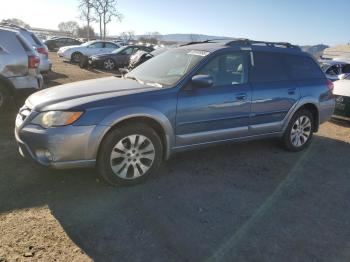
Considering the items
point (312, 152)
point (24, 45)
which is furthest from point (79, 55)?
point (312, 152)

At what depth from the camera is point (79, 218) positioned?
3738 mm

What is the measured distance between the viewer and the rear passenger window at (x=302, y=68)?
6.07 metres

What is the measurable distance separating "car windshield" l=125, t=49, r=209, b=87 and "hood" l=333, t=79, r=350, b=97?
5193 millimetres

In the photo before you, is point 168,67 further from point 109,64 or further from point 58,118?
point 109,64

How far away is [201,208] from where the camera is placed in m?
4.09

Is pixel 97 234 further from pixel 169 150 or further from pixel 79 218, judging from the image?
pixel 169 150

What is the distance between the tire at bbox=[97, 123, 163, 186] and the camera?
14.1 ft

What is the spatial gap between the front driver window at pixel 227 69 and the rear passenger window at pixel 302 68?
41.7 inches

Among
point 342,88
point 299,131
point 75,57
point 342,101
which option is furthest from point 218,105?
point 75,57

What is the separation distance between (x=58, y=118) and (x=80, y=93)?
542 millimetres

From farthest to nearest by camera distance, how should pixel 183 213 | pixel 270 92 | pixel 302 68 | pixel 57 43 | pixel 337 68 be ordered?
pixel 57 43 → pixel 337 68 → pixel 302 68 → pixel 270 92 → pixel 183 213

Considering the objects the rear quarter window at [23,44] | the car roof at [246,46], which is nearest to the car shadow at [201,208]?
the car roof at [246,46]

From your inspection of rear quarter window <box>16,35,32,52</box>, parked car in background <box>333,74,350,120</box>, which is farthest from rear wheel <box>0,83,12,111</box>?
parked car in background <box>333,74,350,120</box>

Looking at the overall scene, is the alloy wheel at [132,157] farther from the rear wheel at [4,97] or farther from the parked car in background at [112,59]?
the parked car in background at [112,59]
